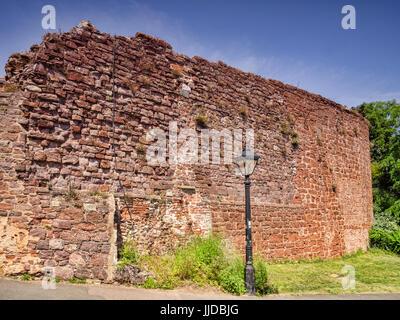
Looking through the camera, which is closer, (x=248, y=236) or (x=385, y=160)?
(x=248, y=236)

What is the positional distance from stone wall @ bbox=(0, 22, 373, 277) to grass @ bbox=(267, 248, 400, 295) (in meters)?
0.67

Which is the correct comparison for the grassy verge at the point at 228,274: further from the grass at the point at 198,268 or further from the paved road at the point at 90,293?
the paved road at the point at 90,293

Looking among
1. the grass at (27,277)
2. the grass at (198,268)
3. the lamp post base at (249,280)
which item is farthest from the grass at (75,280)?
the lamp post base at (249,280)

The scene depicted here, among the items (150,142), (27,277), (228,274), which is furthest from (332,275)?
(27,277)

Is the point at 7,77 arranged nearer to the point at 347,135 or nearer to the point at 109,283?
the point at 109,283

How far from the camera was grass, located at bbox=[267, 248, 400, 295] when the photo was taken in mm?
8578

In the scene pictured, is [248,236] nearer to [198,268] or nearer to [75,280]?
[198,268]

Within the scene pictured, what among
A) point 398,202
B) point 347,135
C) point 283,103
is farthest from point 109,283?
point 398,202

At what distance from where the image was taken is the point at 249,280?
736 centimetres

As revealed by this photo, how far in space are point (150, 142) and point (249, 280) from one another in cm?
432

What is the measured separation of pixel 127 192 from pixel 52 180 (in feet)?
5.91

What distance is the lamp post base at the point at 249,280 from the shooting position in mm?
7292
